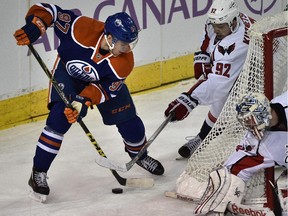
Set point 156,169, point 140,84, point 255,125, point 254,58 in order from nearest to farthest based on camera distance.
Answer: point 255,125
point 254,58
point 156,169
point 140,84

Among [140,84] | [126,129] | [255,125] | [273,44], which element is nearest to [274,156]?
[255,125]

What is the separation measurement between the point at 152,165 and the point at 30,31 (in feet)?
3.40

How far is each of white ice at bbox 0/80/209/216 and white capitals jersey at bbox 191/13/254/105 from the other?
0.48 metres

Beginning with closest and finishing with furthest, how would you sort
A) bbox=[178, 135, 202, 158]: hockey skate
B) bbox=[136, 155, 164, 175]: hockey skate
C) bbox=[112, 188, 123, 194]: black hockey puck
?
bbox=[112, 188, 123, 194]: black hockey puck
bbox=[136, 155, 164, 175]: hockey skate
bbox=[178, 135, 202, 158]: hockey skate

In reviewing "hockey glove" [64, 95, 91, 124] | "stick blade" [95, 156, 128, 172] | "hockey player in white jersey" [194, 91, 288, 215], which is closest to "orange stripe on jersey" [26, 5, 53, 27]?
"hockey glove" [64, 95, 91, 124]

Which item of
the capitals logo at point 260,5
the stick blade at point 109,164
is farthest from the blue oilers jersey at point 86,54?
the capitals logo at point 260,5

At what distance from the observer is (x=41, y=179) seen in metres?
5.01

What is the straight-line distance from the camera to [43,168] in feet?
16.5

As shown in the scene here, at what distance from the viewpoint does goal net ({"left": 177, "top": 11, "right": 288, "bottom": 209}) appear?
179 inches

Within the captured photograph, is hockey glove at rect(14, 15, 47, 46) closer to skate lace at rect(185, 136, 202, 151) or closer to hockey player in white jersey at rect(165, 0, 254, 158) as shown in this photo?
hockey player in white jersey at rect(165, 0, 254, 158)

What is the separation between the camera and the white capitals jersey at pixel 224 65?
5207 millimetres

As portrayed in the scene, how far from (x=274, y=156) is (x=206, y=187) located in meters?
0.48

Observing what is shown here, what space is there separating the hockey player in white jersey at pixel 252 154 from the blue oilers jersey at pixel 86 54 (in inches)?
28.0

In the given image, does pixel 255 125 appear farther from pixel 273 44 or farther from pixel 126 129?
pixel 126 129
